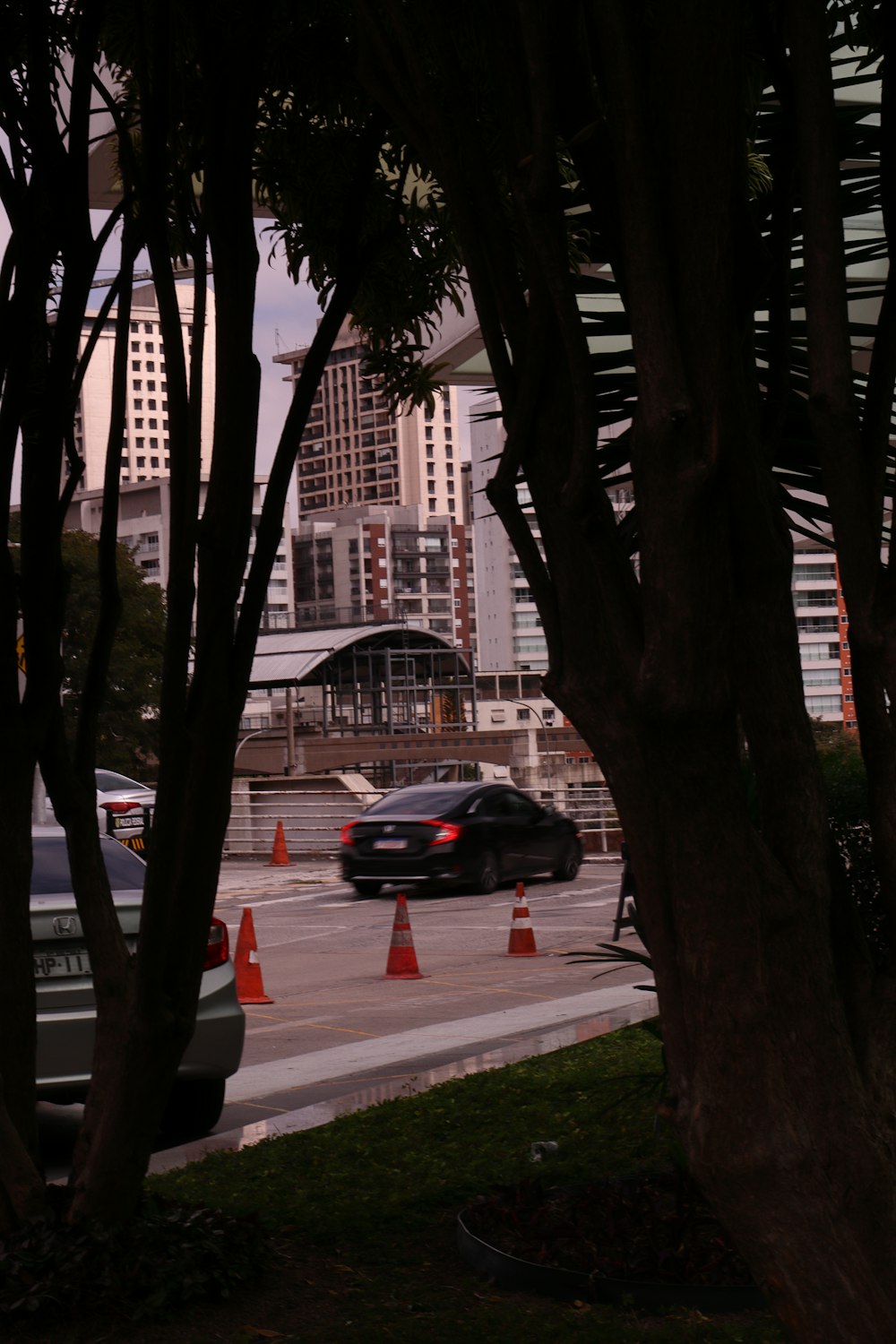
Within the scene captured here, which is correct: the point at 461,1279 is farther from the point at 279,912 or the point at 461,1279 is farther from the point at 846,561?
the point at 279,912

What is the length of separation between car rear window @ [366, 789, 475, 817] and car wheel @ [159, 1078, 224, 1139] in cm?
1293

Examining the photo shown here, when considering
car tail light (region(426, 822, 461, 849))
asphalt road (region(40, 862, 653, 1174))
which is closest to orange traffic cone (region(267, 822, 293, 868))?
asphalt road (region(40, 862, 653, 1174))

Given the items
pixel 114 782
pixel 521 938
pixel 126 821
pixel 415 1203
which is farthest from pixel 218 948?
pixel 114 782

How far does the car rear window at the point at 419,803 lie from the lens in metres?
21.1

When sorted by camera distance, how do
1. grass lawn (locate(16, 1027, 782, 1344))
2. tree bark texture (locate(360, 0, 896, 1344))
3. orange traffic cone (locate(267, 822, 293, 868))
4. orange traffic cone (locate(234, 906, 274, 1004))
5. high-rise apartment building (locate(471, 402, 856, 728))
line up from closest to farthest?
tree bark texture (locate(360, 0, 896, 1344)) → grass lawn (locate(16, 1027, 782, 1344)) → orange traffic cone (locate(234, 906, 274, 1004)) → orange traffic cone (locate(267, 822, 293, 868)) → high-rise apartment building (locate(471, 402, 856, 728))

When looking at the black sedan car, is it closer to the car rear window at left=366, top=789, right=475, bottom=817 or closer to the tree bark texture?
the car rear window at left=366, top=789, right=475, bottom=817

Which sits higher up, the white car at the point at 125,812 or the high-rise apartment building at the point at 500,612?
the high-rise apartment building at the point at 500,612

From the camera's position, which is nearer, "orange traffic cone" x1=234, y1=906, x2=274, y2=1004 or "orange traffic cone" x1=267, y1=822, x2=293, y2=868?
"orange traffic cone" x1=234, y1=906, x2=274, y2=1004

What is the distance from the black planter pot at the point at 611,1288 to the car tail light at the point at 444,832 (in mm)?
15825

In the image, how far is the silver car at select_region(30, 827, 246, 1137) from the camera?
25.1 feet

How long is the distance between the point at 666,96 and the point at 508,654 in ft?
562

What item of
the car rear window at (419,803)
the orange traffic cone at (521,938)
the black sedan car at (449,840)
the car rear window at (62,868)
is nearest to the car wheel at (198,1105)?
the car rear window at (62,868)

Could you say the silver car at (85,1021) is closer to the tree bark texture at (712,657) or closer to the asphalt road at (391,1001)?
the asphalt road at (391,1001)

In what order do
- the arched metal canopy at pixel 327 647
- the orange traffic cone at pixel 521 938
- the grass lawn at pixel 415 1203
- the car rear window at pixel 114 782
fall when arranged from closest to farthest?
1. the grass lawn at pixel 415 1203
2. the orange traffic cone at pixel 521 938
3. the car rear window at pixel 114 782
4. the arched metal canopy at pixel 327 647
